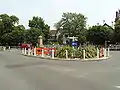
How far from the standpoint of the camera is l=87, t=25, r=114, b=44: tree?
72.7 m

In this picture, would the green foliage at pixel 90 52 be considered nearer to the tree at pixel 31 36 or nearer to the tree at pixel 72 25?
the tree at pixel 31 36

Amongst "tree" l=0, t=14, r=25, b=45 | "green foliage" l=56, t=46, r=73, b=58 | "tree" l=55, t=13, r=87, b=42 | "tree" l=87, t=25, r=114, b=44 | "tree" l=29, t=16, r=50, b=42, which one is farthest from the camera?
"tree" l=55, t=13, r=87, b=42

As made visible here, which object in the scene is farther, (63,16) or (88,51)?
(63,16)

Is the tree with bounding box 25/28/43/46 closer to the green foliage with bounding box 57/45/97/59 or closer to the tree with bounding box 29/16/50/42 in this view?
the tree with bounding box 29/16/50/42

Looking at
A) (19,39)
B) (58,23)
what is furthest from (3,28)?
(58,23)

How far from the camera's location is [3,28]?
84.2 metres

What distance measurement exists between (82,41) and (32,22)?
1597 cm

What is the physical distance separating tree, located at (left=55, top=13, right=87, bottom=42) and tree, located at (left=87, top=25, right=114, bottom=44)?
1660 centimetres

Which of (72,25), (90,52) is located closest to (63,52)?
(90,52)

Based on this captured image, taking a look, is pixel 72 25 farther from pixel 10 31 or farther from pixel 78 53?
pixel 78 53

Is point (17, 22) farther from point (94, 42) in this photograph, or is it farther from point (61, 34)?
point (94, 42)

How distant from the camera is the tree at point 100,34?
7269 cm

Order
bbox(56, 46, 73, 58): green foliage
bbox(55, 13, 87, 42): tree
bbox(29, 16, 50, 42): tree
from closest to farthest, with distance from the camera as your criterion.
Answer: bbox(56, 46, 73, 58): green foliage, bbox(29, 16, 50, 42): tree, bbox(55, 13, 87, 42): tree

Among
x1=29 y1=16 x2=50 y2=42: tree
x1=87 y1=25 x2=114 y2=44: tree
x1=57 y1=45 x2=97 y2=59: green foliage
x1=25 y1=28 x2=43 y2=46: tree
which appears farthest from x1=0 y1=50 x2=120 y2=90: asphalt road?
x1=29 y1=16 x2=50 y2=42: tree
